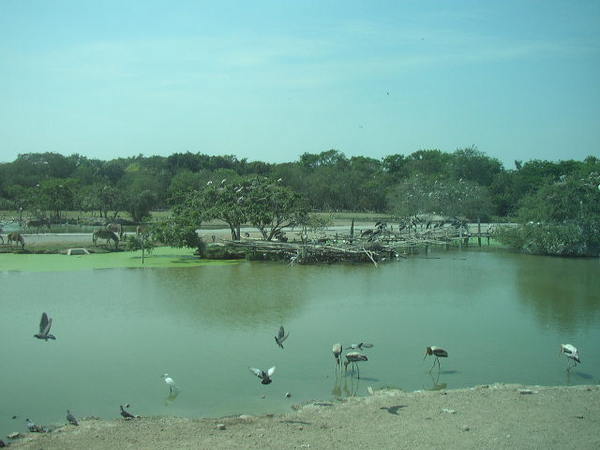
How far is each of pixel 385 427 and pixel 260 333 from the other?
4.96 metres

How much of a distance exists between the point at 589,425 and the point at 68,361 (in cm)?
778

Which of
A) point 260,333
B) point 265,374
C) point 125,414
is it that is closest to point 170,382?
point 125,414

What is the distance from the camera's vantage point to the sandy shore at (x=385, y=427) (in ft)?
22.8

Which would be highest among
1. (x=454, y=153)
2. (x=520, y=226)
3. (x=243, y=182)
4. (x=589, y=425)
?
(x=454, y=153)

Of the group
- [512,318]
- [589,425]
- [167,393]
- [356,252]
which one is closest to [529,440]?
[589,425]

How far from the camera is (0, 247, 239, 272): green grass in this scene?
20598 mm

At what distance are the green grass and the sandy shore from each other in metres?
13.8

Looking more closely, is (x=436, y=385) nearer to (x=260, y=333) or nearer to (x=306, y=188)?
(x=260, y=333)

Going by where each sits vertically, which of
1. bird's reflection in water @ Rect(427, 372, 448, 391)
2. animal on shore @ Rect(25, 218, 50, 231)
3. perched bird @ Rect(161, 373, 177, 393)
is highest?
animal on shore @ Rect(25, 218, 50, 231)

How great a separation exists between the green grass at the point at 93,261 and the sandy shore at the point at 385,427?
13.8 metres

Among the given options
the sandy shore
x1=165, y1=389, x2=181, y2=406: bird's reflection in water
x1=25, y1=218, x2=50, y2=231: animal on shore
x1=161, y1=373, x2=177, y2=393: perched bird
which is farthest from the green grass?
the sandy shore

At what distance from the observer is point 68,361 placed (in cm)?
1035

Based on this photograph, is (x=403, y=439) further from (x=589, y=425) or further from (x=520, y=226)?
(x=520, y=226)

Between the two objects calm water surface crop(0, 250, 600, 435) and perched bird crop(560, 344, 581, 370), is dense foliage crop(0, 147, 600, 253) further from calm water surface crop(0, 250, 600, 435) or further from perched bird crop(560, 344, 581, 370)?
perched bird crop(560, 344, 581, 370)
